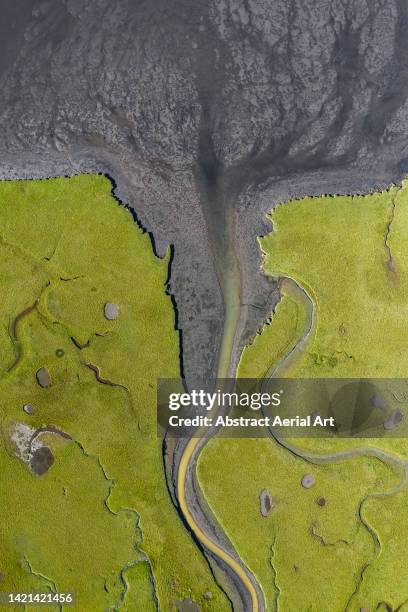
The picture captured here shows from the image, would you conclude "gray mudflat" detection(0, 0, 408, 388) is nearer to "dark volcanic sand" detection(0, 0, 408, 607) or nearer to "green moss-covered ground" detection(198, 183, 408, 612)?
"dark volcanic sand" detection(0, 0, 408, 607)

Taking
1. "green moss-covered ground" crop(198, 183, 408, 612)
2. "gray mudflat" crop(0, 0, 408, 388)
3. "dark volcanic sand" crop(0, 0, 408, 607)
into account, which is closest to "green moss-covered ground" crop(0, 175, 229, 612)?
"dark volcanic sand" crop(0, 0, 408, 607)

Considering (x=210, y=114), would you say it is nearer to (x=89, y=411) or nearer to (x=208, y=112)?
(x=208, y=112)

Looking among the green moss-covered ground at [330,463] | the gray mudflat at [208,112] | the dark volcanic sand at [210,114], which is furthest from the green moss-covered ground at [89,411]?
the green moss-covered ground at [330,463]

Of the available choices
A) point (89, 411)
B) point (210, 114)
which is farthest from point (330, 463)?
point (210, 114)

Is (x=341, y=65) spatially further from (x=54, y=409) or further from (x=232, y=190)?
(x=54, y=409)

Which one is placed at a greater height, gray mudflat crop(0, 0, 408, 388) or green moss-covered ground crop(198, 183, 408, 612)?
gray mudflat crop(0, 0, 408, 388)
